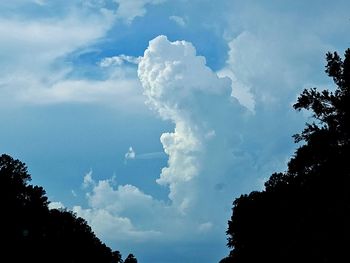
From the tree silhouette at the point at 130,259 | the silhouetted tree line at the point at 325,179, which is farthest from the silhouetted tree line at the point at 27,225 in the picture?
the tree silhouette at the point at 130,259

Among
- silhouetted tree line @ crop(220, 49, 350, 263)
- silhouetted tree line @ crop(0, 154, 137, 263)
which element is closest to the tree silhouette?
silhouetted tree line @ crop(0, 154, 137, 263)

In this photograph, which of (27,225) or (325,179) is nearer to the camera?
(325,179)

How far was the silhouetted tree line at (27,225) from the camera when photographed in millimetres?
58531

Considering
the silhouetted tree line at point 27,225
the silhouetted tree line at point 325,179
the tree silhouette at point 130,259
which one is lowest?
the silhouetted tree line at point 325,179

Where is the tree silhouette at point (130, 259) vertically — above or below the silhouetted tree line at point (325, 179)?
above

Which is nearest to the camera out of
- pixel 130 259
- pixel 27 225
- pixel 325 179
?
pixel 325 179

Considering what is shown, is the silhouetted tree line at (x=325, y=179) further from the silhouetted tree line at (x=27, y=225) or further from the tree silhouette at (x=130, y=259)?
the tree silhouette at (x=130, y=259)

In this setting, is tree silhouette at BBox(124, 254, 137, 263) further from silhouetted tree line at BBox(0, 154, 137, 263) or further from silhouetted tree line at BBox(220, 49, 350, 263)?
silhouetted tree line at BBox(220, 49, 350, 263)

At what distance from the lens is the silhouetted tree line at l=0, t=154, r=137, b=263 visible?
58.5 metres

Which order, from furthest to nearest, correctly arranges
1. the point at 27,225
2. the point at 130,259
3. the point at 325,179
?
the point at 130,259 < the point at 27,225 < the point at 325,179

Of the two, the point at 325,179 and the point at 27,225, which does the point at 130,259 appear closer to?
the point at 27,225

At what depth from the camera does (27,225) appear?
65562 mm

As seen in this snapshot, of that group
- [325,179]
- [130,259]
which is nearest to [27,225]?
[325,179]

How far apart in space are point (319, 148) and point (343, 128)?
206 cm
